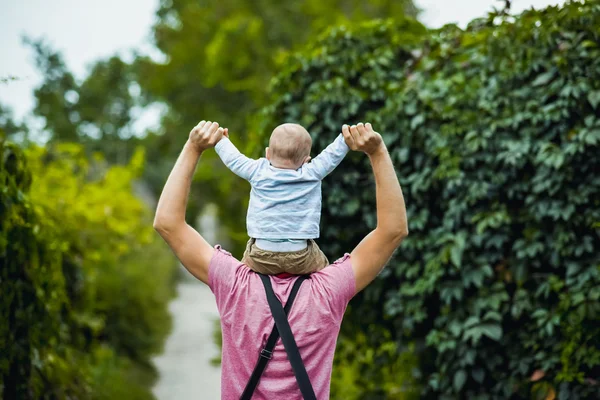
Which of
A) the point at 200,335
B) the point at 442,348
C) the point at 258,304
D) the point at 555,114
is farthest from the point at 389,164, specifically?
the point at 200,335

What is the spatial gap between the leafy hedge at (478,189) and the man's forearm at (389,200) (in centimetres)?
162

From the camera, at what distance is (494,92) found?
156 inches

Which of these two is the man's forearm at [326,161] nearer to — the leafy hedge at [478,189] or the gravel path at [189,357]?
the leafy hedge at [478,189]

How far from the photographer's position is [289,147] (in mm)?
2166

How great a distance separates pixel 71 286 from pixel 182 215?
4294 millimetres

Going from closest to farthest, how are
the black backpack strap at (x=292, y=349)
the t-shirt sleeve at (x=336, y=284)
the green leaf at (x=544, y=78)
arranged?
1. the black backpack strap at (x=292, y=349)
2. the t-shirt sleeve at (x=336, y=284)
3. the green leaf at (x=544, y=78)

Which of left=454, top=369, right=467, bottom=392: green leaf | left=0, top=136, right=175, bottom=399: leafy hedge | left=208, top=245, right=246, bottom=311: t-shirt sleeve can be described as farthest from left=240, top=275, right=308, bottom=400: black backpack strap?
left=454, top=369, right=467, bottom=392: green leaf

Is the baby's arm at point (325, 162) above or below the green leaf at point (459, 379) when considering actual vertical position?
above

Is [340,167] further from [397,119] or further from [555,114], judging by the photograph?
[555,114]

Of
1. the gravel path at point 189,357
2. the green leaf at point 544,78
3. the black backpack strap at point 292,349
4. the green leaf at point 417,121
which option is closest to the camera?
the black backpack strap at point 292,349

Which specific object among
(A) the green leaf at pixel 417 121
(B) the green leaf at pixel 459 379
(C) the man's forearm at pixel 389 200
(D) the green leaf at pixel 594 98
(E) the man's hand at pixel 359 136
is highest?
(A) the green leaf at pixel 417 121

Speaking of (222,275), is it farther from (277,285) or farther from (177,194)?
(177,194)

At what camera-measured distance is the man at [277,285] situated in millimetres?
2186

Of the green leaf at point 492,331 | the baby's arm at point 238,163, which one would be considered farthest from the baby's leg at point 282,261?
the green leaf at point 492,331
